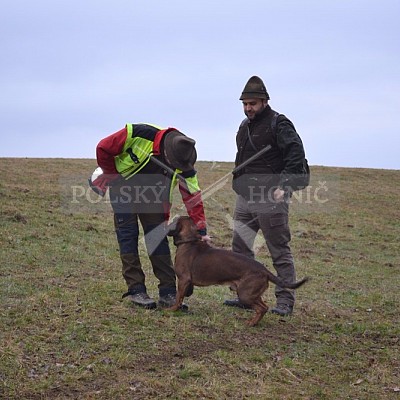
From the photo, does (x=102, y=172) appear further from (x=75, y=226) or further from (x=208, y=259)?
(x=75, y=226)

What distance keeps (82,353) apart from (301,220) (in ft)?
48.9

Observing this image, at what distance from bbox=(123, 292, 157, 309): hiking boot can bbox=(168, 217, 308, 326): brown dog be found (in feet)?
0.83

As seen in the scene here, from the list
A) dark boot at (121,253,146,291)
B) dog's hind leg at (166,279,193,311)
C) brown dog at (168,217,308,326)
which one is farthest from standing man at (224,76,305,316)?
dark boot at (121,253,146,291)

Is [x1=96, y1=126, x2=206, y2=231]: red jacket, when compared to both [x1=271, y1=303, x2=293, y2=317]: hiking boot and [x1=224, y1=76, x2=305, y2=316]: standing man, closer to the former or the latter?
[x1=224, y1=76, x2=305, y2=316]: standing man

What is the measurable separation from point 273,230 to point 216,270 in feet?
3.12

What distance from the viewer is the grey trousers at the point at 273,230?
764cm

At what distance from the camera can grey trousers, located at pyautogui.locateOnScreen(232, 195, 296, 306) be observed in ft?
25.1

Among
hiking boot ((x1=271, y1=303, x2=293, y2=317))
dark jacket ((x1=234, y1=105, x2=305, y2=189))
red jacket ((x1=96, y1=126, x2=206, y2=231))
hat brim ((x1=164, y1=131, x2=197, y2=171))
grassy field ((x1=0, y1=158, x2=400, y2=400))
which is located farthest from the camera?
hiking boot ((x1=271, y1=303, x2=293, y2=317))

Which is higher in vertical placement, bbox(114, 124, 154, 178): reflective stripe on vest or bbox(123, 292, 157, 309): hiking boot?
bbox(114, 124, 154, 178): reflective stripe on vest

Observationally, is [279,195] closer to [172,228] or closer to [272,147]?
[272,147]

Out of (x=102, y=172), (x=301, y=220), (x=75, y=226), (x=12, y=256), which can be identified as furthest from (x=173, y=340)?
(x=301, y=220)

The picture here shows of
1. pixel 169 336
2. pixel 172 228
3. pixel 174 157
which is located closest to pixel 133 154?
pixel 174 157

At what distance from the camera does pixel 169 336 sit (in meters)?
6.56

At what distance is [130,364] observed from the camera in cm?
580
